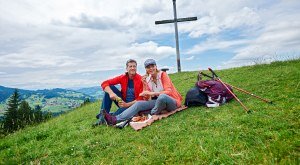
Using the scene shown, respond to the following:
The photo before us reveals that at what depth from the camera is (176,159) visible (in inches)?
222

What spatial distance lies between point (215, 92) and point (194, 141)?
184 inches

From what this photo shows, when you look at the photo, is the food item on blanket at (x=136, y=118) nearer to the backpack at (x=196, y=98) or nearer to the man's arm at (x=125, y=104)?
the man's arm at (x=125, y=104)

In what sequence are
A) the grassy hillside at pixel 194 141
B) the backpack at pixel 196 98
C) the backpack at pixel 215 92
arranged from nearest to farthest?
the grassy hillside at pixel 194 141 < the backpack at pixel 215 92 < the backpack at pixel 196 98

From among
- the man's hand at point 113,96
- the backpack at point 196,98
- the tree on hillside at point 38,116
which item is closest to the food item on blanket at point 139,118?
Result: the man's hand at point 113,96

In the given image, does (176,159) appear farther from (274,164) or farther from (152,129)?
(152,129)

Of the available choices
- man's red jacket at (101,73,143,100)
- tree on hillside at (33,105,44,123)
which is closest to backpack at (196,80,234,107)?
man's red jacket at (101,73,143,100)

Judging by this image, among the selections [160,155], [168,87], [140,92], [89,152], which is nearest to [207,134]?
[160,155]

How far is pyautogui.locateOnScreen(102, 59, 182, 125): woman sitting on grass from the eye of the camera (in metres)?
10.3

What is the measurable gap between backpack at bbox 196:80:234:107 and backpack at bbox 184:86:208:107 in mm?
254

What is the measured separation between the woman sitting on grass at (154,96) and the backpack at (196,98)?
0.54 meters

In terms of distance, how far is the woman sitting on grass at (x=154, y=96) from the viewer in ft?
33.8

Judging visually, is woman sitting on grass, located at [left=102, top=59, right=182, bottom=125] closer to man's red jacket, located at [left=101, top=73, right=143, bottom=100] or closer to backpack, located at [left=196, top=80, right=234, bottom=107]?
man's red jacket, located at [left=101, top=73, right=143, bottom=100]

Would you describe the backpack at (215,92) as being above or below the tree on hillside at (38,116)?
above

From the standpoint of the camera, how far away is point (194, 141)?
21.0 feet
